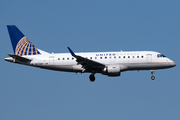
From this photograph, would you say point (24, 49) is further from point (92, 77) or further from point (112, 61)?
point (112, 61)

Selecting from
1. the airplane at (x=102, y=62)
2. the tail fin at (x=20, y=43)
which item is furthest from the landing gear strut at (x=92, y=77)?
the tail fin at (x=20, y=43)

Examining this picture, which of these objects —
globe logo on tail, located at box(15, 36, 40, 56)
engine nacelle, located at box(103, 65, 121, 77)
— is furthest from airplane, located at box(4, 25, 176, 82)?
globe logo on tail, located at box(15, 36, 40, 56)

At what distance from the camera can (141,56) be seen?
4769 centimetres

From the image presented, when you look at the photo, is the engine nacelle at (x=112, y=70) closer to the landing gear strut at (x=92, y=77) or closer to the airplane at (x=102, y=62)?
the airplane at (x=102, y=62)

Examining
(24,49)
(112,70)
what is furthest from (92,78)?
(24,49)

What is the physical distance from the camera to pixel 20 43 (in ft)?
167

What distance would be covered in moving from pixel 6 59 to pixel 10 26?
6217mm

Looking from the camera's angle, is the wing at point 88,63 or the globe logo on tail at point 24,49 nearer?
the wing at point 88,63

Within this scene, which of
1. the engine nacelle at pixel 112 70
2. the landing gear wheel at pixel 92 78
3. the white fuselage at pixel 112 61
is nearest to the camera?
the engine nacelle at pixel 112 70

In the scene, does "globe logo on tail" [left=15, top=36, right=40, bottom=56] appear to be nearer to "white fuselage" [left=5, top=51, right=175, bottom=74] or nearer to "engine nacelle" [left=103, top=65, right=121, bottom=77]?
"white fuselage" [left=5, top=51, right=175, bottom=74]

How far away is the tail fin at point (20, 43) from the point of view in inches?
1983

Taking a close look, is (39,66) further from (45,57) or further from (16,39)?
(16,39)

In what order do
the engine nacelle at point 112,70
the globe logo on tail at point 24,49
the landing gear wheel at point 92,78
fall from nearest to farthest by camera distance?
the engine nacelle at point 112,70
the landing gear wheel at point 92,78
the globe logo on tail at point 24,49

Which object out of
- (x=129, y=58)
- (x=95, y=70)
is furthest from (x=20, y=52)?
(x=129, y=58)
